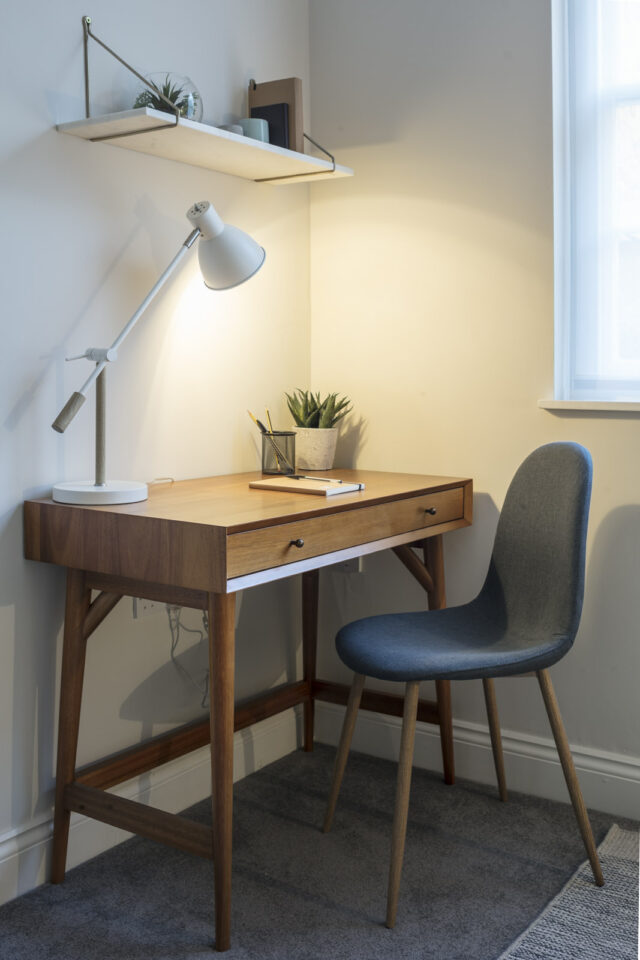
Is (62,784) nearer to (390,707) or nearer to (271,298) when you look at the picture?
(390,707)

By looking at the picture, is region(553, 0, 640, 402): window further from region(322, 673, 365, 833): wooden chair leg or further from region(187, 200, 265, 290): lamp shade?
region(322, 673, 365, 833): wooden chair leg

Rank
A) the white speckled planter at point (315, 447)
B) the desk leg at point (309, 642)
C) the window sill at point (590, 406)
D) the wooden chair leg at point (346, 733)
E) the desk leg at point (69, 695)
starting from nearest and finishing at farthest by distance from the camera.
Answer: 1. the desk leg at point (69, 695)
2. the wooden chair leg at point (346, 733)
3. the window sill at point (590, 406)
4. the white speckled planter at point (315, 447)
5. the desk leg at point (309, 642)

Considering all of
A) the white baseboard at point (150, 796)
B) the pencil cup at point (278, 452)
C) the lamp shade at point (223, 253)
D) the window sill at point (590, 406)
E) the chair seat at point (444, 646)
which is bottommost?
the white baseboard at point (150, 796)

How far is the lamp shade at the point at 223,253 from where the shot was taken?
2.06 m

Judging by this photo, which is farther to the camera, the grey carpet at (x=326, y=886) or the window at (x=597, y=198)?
the window at (x=597, y=198)

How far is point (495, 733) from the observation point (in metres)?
2.42

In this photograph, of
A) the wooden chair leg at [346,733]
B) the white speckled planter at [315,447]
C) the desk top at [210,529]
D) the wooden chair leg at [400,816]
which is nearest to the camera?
the desk top at [210,529]

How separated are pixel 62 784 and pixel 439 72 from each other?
2.03 meters

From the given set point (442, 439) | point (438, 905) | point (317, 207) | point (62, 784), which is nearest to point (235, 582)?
point (62, 784)

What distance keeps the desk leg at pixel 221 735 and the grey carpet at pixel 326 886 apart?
4.4 inches

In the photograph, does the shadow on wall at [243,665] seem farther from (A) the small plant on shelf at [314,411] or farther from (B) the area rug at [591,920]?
(B) the area rug at [591,920]

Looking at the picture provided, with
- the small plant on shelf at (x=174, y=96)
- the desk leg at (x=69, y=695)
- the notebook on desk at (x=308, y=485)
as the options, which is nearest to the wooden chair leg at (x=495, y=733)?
the notebook on desk at (x=308, y=485)

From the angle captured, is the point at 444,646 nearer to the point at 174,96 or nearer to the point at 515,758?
the point at 515,758

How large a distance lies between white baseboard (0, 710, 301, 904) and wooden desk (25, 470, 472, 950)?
0.17 ft
